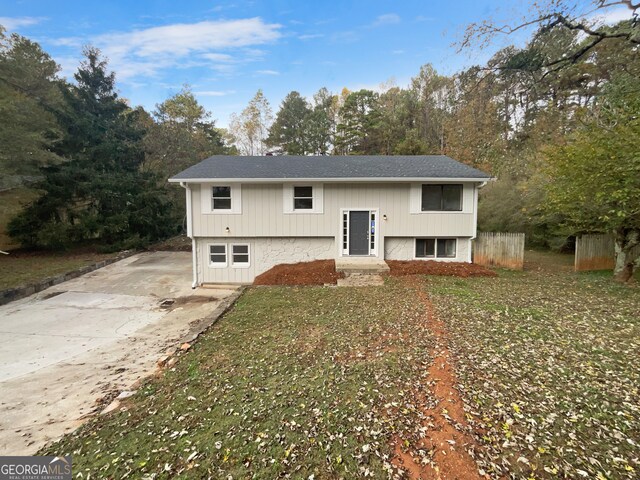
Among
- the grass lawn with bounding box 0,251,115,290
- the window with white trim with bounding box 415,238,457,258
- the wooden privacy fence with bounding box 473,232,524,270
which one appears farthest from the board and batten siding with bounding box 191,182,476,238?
the grass lawn with bounding box 0,251,115,290

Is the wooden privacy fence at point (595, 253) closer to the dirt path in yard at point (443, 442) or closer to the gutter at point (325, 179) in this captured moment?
the gutter at point (325, 179)

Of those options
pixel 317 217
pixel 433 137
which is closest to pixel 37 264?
pixel 317 217

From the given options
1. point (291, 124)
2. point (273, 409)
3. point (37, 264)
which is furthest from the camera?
point (291, 124)

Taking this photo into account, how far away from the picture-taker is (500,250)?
A: 1112 centimetres

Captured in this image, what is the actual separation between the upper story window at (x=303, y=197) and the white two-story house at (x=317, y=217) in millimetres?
38

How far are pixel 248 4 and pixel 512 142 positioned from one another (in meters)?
21.9

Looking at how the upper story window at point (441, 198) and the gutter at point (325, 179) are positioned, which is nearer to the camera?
the gutter at point (325, 179)

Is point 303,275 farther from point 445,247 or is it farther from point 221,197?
point 445,247

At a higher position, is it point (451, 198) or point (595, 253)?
point (451, 198)

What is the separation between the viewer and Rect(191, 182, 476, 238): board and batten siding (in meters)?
10.9

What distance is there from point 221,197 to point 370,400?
9.34 m

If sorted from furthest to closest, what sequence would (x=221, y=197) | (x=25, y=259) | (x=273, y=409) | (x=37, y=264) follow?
(x=25, y=259)
(x=37, y=264)
(x=221, y=197)
(x=273, y=409)

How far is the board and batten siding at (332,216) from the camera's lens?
10.9 meters

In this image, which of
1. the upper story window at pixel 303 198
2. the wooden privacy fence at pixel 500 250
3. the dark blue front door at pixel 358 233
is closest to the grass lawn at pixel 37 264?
the upper story window at pixel 303 198
